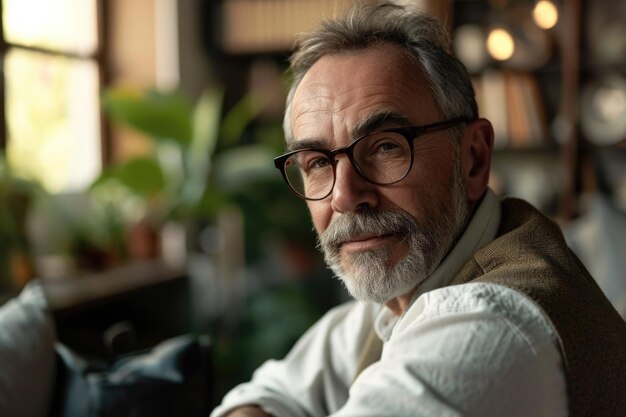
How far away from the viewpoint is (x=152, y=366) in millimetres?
1521

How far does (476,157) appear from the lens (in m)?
1.36

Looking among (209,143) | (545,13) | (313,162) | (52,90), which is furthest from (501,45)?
(52,90)

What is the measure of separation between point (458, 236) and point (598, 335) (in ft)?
1.24

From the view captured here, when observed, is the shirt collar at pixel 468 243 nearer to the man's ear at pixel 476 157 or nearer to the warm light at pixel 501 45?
the man's ear at pixel 476 157

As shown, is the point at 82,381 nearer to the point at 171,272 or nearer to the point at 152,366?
the point at 152,366

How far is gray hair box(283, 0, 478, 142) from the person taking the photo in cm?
129

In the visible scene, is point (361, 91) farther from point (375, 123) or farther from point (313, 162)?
point (313, 162)

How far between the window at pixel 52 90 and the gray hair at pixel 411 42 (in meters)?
2.11

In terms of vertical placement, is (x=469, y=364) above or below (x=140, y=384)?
above

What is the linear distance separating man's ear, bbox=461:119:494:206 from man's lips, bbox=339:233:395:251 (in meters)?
0.21

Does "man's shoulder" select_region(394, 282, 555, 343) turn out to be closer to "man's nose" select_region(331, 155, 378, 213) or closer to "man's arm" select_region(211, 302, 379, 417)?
"man's nose" select_region(331, 155, 378, 213)

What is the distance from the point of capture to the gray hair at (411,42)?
129 centimetres

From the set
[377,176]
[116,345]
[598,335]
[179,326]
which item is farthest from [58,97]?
[598,335]

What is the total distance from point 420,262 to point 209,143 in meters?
2.47
